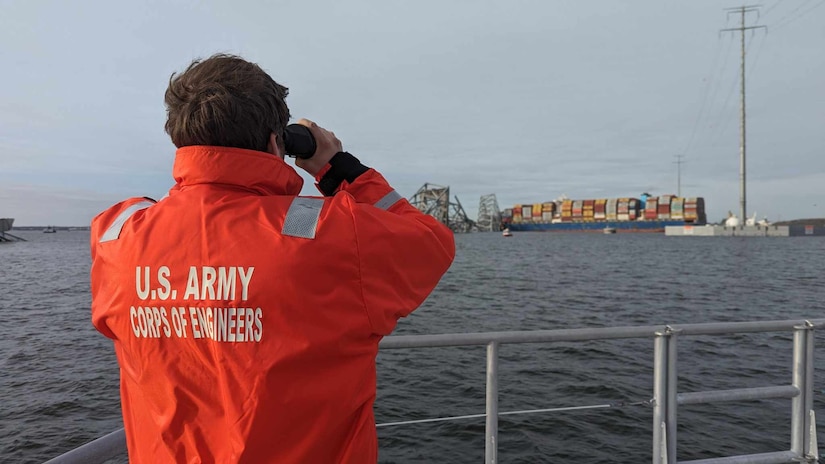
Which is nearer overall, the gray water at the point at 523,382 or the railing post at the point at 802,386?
the railing post at the point at 802,386

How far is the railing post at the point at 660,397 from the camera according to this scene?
2.38 m

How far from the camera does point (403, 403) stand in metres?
7.68

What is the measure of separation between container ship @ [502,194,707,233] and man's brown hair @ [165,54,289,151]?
111047 mm

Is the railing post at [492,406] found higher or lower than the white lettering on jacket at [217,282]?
lower

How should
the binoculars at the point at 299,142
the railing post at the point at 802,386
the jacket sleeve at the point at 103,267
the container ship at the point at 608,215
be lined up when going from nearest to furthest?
the jacket sleeve at the point at 103,267 < the binoculars at the point at 299,142 < the railing post at the point at 802,386 < the container ship at the point at 608,215

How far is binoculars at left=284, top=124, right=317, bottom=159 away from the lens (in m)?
1.25

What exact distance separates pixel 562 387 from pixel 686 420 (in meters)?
1.85

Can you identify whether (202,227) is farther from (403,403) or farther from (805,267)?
(805,267)

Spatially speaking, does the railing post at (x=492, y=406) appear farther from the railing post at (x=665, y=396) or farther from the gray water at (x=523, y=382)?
the gray water at (x=523, y=382)

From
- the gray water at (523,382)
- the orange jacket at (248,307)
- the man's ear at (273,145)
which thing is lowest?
the gray water at (523,382)

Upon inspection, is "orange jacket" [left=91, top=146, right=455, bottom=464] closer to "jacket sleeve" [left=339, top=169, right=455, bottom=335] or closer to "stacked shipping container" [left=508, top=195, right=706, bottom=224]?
"jacket sleeve" [left=339, top=169, right=455, bottom=335]

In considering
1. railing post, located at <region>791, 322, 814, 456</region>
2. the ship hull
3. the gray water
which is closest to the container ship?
the ship hull

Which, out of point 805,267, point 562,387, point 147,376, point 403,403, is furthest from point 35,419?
point 805,267

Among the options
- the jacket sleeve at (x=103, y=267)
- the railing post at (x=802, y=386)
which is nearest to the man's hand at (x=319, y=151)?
the jacket sleeve at (x=103, y=267)
